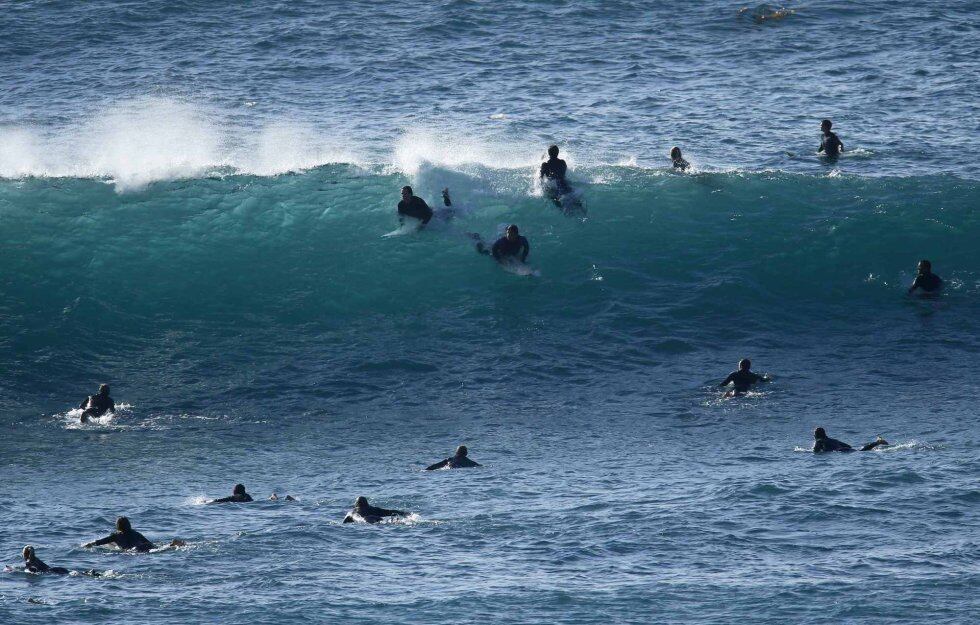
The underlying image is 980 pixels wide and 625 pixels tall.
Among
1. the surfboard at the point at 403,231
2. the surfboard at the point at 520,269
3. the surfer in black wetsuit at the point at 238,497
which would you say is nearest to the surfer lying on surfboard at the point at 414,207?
the surfboard at the point at 403,231

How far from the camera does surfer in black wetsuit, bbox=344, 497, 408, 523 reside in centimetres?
2392

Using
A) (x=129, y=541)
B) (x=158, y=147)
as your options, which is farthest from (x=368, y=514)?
(x=158, y=147)

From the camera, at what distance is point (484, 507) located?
79.8ft

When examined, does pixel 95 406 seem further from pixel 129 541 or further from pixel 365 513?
pixel 365 513

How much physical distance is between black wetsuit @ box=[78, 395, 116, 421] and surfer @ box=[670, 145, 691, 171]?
15.2 meters

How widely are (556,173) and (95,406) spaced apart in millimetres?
12494

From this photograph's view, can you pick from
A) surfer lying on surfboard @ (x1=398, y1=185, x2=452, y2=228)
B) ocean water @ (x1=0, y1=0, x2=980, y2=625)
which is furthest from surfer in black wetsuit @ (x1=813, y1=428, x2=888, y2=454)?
surfer lying on surfboard @ (x1=398, y1=185, x2=452, y2=228)

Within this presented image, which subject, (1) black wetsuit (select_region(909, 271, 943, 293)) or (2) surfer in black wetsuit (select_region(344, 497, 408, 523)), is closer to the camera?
(2) surfer in black wetsuit (select_region(344, 497, 408, 523))

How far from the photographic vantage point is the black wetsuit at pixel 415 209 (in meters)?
35.9

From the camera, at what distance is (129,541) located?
22891 millimetres

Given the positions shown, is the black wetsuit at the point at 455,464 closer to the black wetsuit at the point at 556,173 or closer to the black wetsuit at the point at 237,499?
the black wetsuit at the point at 237,499

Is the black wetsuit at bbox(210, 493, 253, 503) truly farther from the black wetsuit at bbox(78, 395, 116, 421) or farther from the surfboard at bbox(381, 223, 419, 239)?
the surfboard at bbox(381, 223, 419, 239)

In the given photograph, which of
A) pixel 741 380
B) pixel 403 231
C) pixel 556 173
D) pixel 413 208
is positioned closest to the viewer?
pixel 741 380

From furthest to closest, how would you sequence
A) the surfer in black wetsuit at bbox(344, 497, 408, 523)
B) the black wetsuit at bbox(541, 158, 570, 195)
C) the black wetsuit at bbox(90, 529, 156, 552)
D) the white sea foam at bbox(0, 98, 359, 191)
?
the white sea foam at bbox(0, 98, 359, 191), the black wetsuit at bbox(541, 158, 570, 195), the surfer in black wetsuit at bbox(344, 497, 408, 523), the black wetsuit at bbox(90, 529, 156, 552)
